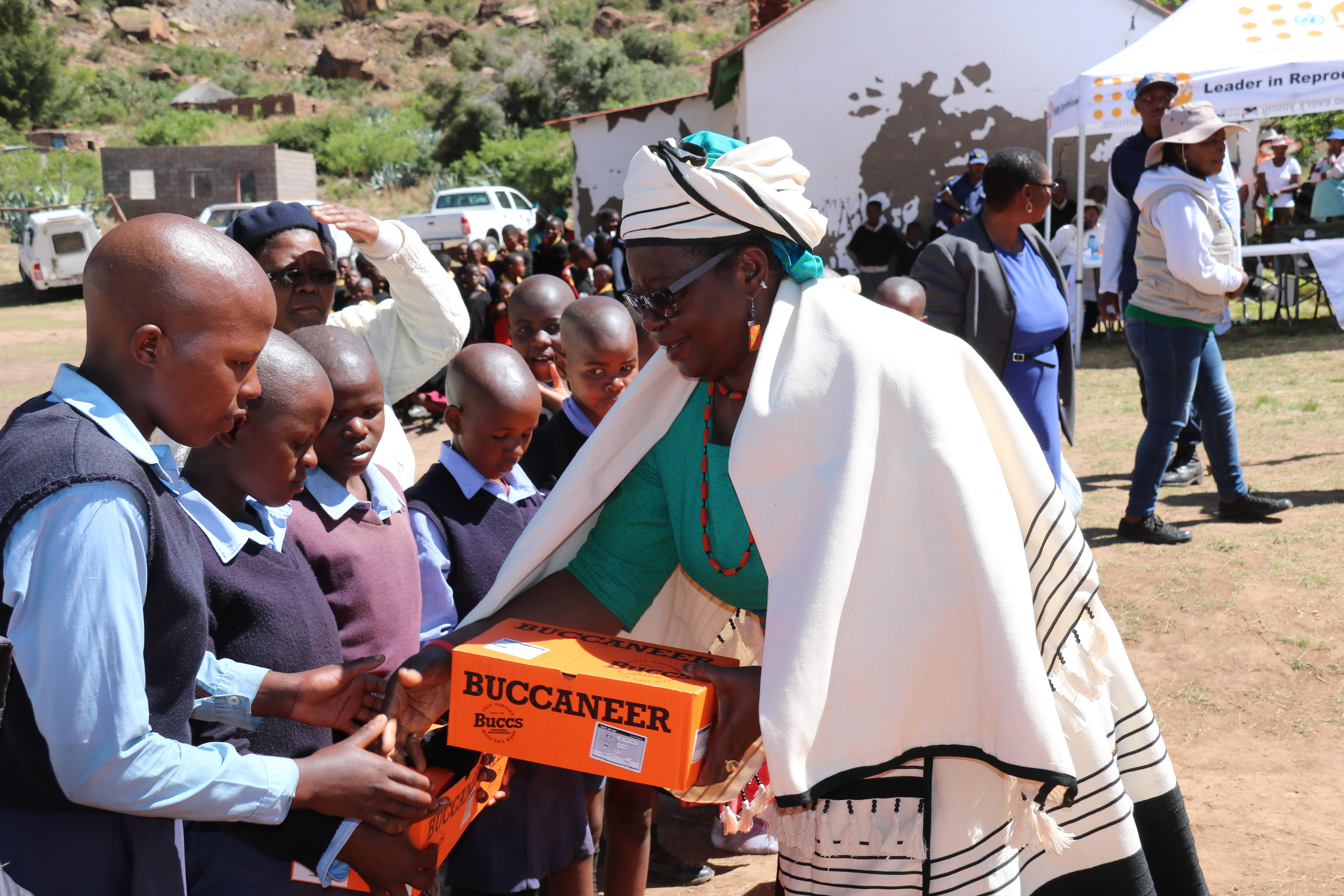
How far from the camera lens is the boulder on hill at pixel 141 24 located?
66.6 m

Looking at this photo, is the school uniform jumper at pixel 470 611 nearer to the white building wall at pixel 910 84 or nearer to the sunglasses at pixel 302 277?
the sunglasses at pixel 302 277

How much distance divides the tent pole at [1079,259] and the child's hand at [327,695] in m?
9.83

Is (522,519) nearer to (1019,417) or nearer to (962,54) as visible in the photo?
(1019,417)

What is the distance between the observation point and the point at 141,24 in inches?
2640

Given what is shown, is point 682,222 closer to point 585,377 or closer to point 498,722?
point 498,722

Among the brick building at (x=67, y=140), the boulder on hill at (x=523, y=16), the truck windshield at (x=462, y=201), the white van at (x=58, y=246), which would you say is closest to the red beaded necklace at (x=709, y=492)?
the white van at (x=58, y=246)

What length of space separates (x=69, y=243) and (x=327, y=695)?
2534 cm

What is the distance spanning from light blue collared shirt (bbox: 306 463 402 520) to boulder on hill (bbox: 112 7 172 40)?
250 feet

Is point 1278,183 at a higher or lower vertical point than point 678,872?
higher

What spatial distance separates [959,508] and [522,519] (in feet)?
4.93

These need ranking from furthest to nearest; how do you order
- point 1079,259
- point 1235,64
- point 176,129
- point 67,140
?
point 176,129
point 67,140
point 1079,259
point 1235,64

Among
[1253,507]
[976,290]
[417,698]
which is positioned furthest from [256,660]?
[1253,507]

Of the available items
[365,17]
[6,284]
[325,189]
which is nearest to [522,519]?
[6,284]

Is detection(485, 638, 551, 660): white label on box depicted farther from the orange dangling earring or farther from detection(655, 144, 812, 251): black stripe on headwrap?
detection(655, 144, 812, 251): black stripe on headwrap
